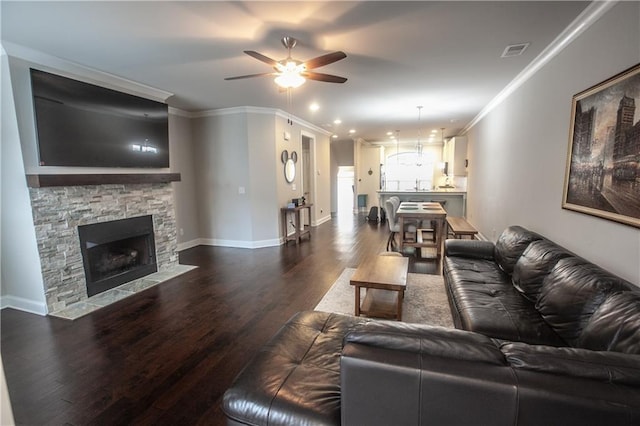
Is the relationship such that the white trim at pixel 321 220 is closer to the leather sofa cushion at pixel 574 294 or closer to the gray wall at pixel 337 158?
the gray wall at pixel 337 158

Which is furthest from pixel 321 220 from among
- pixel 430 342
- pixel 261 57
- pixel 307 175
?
pixel 430 342

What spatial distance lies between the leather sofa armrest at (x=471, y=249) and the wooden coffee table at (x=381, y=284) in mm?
625

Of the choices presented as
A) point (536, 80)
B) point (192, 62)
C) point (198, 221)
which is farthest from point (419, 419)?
point (198, 221)

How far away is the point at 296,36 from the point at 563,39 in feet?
7.98

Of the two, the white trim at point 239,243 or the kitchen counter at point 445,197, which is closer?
the white trim at point 239,243

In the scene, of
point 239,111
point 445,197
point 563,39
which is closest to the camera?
point 563,39

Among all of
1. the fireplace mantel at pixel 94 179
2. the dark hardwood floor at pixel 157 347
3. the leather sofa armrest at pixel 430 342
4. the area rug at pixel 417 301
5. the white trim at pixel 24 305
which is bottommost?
the dark hardwood floor at pixel 157 347

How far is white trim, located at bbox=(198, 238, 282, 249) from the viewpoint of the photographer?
5.72 meters

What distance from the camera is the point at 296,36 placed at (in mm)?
2600

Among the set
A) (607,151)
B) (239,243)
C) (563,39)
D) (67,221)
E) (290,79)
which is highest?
(563,39)

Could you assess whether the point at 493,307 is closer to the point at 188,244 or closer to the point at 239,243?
the point at 239,243

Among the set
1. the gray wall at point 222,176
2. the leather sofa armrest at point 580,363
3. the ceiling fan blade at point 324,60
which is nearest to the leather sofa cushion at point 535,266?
the leather sofa armrest at point 580,363

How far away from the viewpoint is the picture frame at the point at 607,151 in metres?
1.81

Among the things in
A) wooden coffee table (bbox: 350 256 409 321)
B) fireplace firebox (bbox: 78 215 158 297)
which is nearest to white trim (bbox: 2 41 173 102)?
fireplace firebox (bbox: 78 215 158 297)
